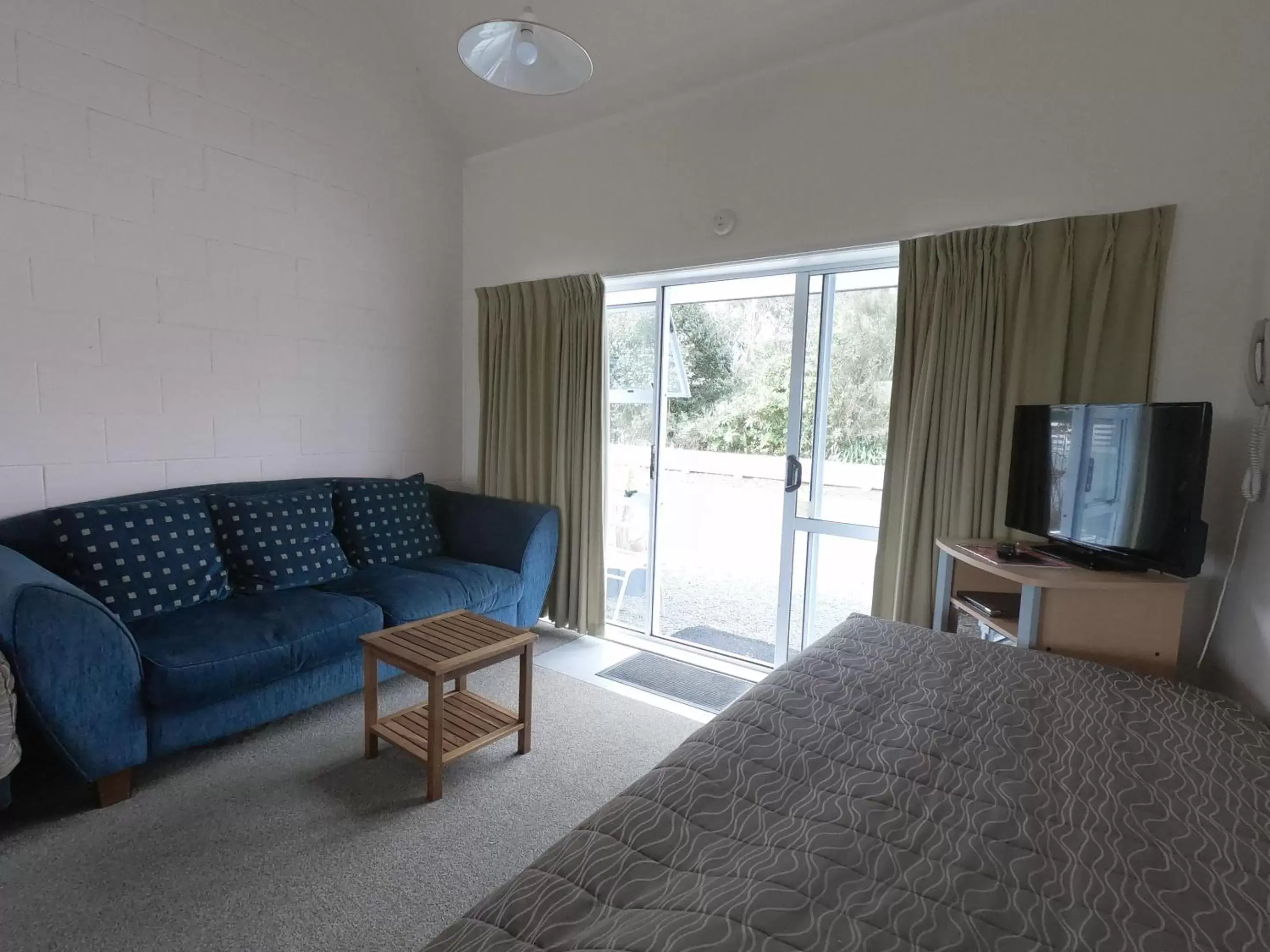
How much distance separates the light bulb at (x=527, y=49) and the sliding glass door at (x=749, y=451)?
150 centimetres

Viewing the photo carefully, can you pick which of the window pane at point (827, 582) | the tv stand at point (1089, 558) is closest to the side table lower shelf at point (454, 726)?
the window pane at point (827, 582)

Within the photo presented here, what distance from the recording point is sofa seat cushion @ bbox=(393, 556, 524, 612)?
307 cm

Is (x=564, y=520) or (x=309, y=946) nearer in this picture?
(x=309, y=946)

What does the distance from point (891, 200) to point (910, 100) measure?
382 mm

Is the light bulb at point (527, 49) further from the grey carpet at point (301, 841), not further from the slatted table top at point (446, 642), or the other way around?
the grey carpet at point (301, 841)

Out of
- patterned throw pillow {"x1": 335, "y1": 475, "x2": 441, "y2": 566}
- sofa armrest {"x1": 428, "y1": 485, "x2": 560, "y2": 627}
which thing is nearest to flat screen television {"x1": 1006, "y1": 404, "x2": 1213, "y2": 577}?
sofa armrest {"x1": 428, "y1": 485, "x2": 560, "y2": 627}

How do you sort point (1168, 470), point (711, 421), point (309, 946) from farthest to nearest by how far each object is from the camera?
point (711, 421) → point (1168, 470) → point (309, 946)

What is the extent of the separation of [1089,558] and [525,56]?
2405mm

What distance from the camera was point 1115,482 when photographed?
201 cm

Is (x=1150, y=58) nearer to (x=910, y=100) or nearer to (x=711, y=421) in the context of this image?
(x=910, y=100)

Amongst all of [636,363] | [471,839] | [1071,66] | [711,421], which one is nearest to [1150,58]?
[1071,66]

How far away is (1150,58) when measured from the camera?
210cm

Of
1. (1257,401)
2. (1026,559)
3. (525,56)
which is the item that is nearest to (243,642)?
(525,56)

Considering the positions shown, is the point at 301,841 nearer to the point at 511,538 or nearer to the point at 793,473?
the point at 511,538
